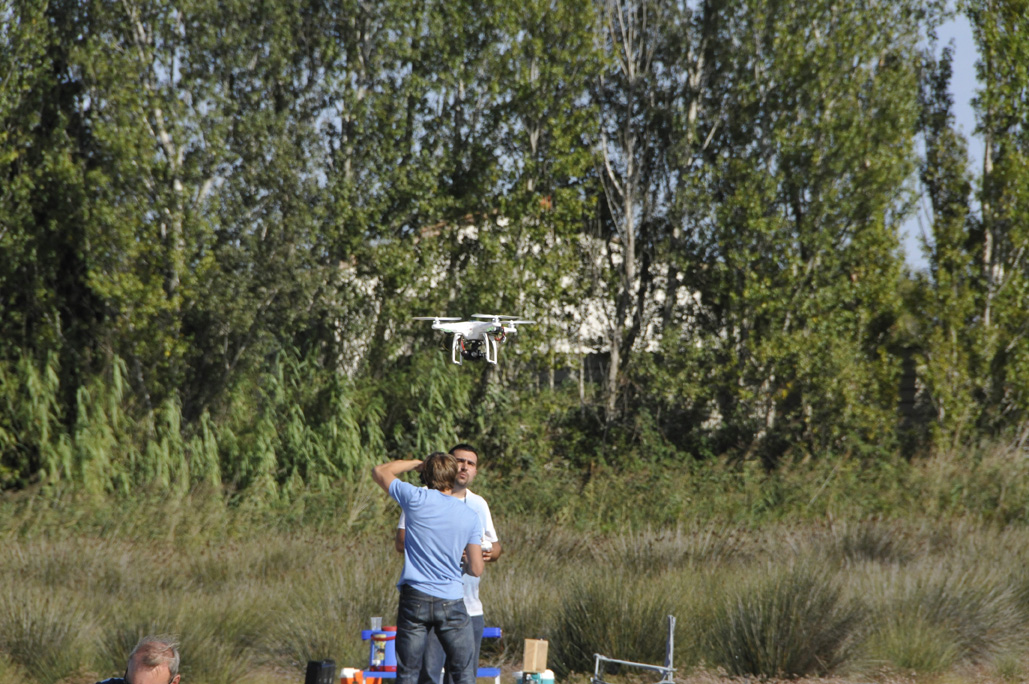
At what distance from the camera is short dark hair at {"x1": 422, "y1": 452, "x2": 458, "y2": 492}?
5727 millimetres

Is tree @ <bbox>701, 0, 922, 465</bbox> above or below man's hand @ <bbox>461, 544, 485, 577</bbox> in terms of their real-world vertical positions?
above

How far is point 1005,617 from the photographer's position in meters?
9.41

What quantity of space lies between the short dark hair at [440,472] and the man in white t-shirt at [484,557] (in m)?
0.11

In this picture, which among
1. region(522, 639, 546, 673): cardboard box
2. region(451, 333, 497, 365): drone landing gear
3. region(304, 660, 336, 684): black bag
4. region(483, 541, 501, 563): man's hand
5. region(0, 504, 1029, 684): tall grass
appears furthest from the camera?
region(0, 504, 1029, 684): tall grass

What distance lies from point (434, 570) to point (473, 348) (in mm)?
1821

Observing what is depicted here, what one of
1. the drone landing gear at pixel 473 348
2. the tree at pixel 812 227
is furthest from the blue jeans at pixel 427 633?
the tree at pixel 812 227

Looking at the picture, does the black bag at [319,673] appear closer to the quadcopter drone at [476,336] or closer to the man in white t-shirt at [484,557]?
the man in white t-shirt at [484,557]

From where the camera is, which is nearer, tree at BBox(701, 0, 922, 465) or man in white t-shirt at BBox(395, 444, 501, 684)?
man in white t-shirt at BBox(395, 444, 501, 684)

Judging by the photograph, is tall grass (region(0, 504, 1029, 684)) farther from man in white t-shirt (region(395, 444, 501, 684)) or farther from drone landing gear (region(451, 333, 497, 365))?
drone landing gear (region(451, 333, 497, 365))

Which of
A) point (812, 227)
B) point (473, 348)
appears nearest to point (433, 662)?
point (473, 348)

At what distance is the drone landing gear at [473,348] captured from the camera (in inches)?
270

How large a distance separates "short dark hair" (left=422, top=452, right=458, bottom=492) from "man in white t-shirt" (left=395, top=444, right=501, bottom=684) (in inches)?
4.3

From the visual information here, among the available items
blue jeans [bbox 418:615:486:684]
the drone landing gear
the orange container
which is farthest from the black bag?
the drone landing gear

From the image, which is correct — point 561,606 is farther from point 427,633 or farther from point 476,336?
point 427,633
